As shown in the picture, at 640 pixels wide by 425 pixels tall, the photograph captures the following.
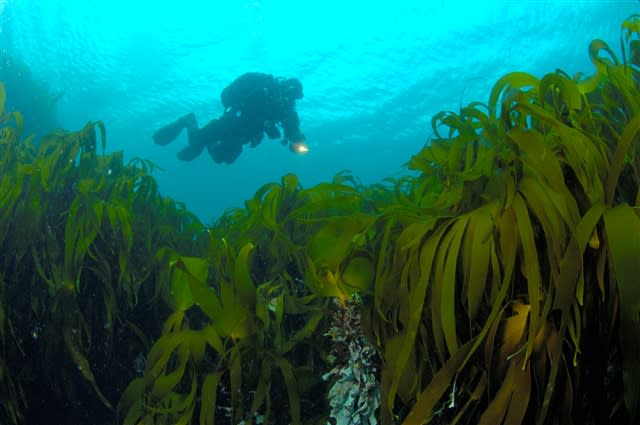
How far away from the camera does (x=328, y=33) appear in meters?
25.7

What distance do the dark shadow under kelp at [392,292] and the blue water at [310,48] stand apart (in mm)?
24503

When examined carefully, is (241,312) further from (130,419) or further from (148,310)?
(148,310)

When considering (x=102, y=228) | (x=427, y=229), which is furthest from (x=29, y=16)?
(x=427, y=229)

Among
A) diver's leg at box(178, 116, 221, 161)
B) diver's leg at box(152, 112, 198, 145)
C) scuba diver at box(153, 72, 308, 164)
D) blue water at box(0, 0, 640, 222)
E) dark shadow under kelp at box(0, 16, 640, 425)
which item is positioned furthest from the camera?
blue water at box(0, 0, 640, 222)

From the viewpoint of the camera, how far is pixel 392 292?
1.37m

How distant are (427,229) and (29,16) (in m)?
31.3

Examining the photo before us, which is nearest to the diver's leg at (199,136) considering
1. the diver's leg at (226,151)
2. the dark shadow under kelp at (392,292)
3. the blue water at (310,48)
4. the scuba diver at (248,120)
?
the scuba diver at (248,120)

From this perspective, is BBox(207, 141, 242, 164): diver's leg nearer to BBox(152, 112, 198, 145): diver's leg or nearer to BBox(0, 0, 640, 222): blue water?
BBox(152, 112, 198, 145): diver's leg

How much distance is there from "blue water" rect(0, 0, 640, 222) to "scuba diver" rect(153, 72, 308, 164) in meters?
17.3

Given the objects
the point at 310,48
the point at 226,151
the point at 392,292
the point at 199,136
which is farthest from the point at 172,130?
the point at 310,48

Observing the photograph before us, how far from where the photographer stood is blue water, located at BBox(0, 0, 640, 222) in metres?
23.3

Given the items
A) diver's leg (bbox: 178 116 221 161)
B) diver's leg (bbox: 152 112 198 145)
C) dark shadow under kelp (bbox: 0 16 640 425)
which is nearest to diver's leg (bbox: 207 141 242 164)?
diver's leg (bbox: 178 116 221 161)

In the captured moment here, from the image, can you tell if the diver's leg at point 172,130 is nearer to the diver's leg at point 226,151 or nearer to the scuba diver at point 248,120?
the scuba diver at point 248,120

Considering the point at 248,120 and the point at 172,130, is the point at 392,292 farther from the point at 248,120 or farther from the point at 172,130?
the point at 172,130
